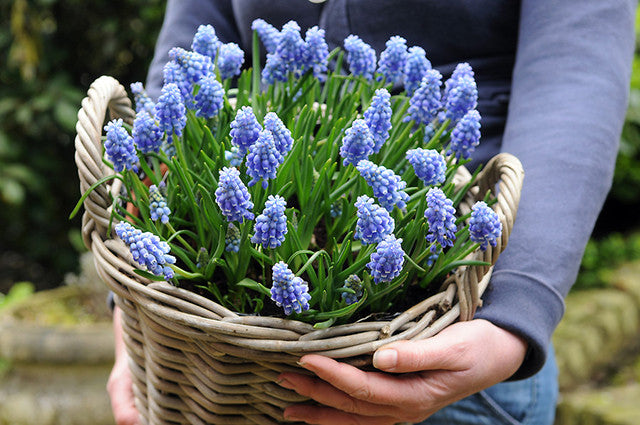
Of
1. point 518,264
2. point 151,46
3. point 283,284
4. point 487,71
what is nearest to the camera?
point 283,284

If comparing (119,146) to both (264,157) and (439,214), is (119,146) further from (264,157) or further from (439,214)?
(439,214)

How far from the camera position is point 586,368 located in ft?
7.52

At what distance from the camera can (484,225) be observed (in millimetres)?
613

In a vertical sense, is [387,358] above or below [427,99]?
below

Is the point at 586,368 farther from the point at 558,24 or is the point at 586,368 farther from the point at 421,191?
the point at 421,191

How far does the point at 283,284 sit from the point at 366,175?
0.39 ft

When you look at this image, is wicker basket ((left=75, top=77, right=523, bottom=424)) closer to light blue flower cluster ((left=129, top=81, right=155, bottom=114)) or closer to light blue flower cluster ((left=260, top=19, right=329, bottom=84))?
light blue flower cluster ((left=129, top=81, right=155, bottom=114))

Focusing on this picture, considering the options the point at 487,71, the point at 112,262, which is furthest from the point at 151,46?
the point at 112,262

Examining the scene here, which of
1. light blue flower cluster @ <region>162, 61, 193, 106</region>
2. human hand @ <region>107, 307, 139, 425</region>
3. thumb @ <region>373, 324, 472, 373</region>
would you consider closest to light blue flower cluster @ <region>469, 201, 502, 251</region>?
thumb @ <region>373, 324, 472, 373</region>

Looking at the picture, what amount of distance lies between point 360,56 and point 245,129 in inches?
9.7

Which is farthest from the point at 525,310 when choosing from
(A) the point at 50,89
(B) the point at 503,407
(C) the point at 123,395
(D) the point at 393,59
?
(A) the point at 50,89

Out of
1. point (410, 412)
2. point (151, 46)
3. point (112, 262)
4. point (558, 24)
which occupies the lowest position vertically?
point (151, 46)

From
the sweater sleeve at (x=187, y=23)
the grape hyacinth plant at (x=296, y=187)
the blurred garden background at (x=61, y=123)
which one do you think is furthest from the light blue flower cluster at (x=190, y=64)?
the blurred garden background at (x=61, y=123)

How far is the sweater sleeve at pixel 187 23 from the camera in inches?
44.4
